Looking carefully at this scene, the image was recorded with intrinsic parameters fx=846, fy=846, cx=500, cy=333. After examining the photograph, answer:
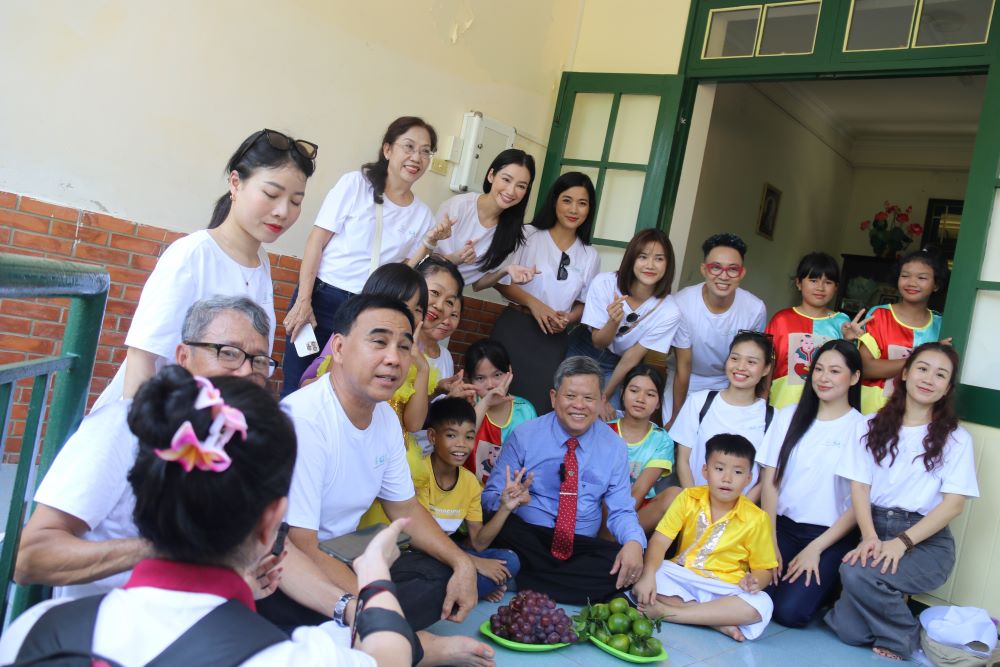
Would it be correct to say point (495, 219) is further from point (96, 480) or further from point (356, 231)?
point (96, 480)

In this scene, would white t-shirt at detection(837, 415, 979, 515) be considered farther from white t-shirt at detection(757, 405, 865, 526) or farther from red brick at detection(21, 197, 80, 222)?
red brick at detection(21, 197, 80, 222)

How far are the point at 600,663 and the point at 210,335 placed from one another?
1608 mm

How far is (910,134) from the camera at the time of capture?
7762 mm

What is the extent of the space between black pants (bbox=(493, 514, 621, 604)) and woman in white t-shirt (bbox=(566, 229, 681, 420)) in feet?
2.75

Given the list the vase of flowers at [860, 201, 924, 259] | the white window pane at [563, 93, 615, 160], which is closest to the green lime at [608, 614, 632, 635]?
the white window pane at [563, 93, 615, 160]

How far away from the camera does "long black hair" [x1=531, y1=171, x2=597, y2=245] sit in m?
4.09

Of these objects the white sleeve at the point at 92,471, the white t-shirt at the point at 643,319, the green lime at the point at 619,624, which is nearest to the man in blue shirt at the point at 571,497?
the green lime at the point at 619,624

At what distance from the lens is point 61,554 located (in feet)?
4.66

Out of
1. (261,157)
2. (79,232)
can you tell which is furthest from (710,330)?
(79,232)

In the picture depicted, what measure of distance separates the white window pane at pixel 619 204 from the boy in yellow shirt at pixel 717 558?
1916mm

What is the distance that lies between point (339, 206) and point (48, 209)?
3.52 ft

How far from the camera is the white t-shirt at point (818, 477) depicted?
3.46 metres

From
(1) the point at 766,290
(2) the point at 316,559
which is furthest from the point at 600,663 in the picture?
(1) the point at 766,290

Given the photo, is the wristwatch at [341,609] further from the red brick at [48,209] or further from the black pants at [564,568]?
the red brick at [48,209]
